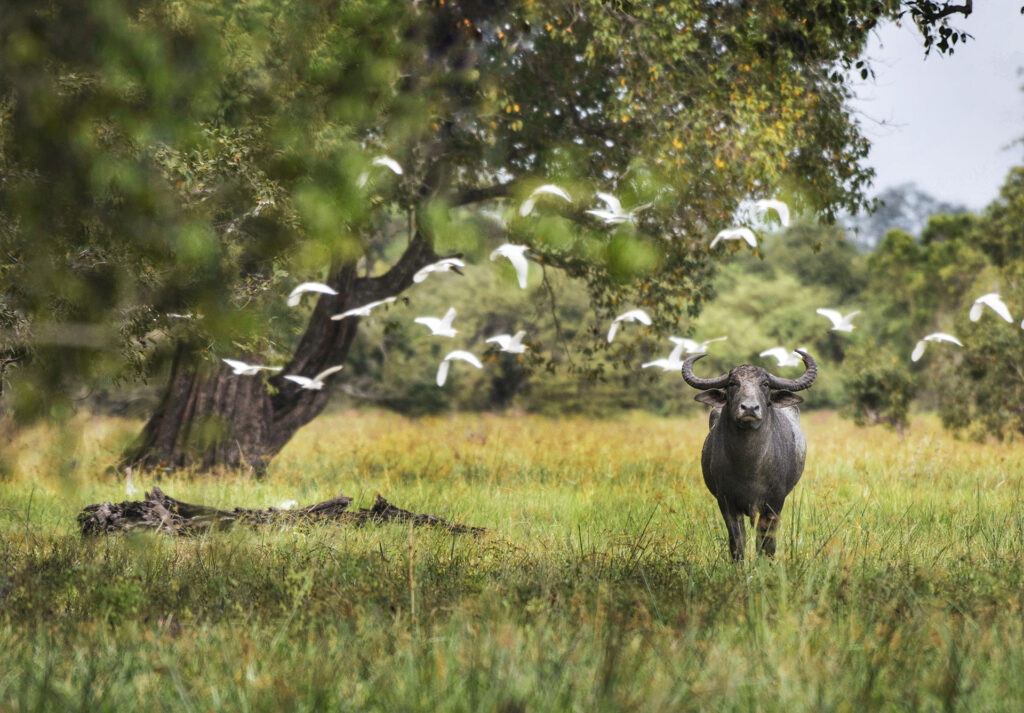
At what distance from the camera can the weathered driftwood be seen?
22.4 feet

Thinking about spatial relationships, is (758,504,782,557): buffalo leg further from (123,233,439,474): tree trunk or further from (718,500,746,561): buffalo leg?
(123,233,439,474): tree trunk

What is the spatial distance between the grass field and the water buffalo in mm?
268

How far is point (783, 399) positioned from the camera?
5.82 metres

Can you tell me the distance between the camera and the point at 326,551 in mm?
5574

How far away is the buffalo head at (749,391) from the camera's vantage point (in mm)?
5367

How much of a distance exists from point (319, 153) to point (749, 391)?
10.1 ft

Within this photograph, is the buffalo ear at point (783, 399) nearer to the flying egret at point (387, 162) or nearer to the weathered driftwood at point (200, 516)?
the weathered driftwood at point (200, 516)

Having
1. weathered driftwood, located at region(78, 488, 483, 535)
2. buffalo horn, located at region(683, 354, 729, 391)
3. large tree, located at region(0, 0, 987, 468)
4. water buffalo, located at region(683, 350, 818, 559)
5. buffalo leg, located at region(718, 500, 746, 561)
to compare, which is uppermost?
large tree, located at region(0, 0, 987, 468)

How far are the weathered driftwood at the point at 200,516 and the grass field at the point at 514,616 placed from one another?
0.26 m

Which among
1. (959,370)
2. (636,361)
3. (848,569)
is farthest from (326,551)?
(636,361)

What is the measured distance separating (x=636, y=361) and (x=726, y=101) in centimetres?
1716

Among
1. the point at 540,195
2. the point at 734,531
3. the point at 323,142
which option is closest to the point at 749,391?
the point at 734,531

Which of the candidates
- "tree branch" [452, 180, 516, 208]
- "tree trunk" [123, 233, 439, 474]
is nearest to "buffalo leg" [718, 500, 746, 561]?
"tree branch" [452, 180, 516, 208]

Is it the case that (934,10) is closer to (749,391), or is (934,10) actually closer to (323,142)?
(749,391)
